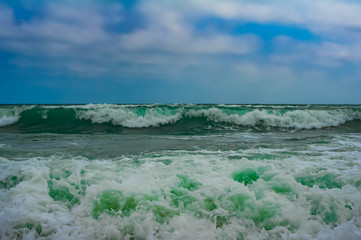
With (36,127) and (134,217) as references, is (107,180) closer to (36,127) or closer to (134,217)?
(134,217)

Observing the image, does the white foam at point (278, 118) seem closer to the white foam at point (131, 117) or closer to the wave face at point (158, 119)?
the wave face at point (158, 119)

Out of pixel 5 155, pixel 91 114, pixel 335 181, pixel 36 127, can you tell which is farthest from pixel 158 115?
pixel 335 181

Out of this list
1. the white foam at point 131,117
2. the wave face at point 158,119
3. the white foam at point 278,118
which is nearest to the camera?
the wave face at point 158,119

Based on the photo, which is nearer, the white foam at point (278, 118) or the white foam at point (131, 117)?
the white foam at point (131, 117)

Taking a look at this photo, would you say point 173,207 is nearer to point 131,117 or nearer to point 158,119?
point 158,119

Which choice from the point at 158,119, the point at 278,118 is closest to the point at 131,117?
the point at 158,119

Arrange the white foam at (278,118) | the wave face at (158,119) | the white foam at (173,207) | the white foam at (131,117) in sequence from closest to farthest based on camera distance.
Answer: the white foam at (173,207) < the wave face at (158,119) < the white foam at (131,117) < the white foam at (278,118)

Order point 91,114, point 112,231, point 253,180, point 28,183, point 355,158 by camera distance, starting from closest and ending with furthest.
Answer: point 112,231 → point 28,183 → point 253,180 → point 355,158 → point 91,114

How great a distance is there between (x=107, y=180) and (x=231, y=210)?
1689 mm

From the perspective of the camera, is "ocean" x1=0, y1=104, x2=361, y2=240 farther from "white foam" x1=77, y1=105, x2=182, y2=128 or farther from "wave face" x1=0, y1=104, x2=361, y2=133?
"white foam" x1=77, y1=105, x2=182, y2=128

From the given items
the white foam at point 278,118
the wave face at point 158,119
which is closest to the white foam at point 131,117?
the wave face at point 158,119

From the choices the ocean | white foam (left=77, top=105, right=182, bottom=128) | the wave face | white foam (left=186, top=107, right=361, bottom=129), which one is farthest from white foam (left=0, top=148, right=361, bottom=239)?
white foam (left=186, top=107, right=361, bottom=129)

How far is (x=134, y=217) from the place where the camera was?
2992mm

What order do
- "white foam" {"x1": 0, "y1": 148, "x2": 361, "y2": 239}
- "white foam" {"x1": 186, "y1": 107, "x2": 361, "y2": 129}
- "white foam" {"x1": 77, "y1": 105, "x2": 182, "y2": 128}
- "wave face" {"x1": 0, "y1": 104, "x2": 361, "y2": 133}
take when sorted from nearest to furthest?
"white foam" {"x1": 0, "y1": 148, "x2": 361, "y2": 239} → "wave face" {"x1": 0, "y1": 104, "x2": 361, "y2": 133} → "white foam" {"x1": 77, "y1": 105, "x2": 182, "y2": 128} → "white foam" {"x1": 186, "y1": 107, "x2": 361, "y2": 129}
